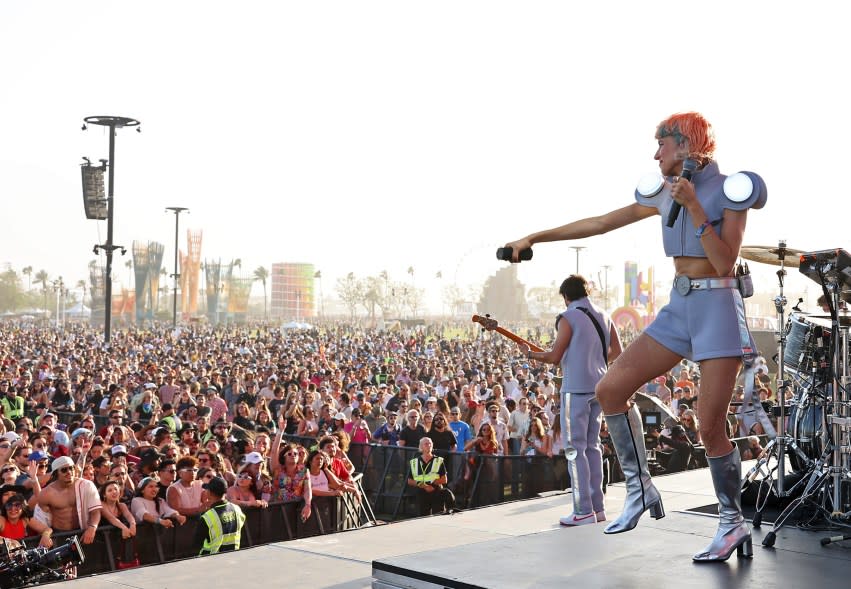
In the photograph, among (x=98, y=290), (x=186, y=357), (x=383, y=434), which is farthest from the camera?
(x=98, y=290)

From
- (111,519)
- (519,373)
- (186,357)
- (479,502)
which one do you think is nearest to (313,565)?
(111,519)

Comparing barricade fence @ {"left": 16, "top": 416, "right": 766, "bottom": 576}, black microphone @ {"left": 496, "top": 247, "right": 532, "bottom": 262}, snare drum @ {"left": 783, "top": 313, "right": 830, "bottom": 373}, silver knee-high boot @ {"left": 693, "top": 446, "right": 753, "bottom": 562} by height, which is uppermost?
black microphone @ {"left": 496, "top": 247, "right": 532, "bottom": 262}

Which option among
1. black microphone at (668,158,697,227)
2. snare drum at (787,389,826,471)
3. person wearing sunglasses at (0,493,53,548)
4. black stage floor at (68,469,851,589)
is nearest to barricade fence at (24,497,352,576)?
person wearing sunglasses at (0,493,53,548)

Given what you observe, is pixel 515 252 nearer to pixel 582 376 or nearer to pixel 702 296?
pixel 702 296

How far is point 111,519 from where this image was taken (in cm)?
755

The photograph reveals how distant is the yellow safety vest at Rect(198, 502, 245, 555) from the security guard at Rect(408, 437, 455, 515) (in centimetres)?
292

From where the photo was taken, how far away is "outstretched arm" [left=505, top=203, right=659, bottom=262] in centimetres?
412

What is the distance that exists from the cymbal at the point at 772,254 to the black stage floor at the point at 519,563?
153 centimetres

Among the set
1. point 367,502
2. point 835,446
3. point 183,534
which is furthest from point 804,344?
point 367,502

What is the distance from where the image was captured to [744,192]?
374cm

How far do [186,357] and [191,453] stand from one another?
20862 millimetres

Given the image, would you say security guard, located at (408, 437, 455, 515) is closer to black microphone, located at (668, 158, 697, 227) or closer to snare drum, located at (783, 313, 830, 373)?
snare drum, located at (783, 313, 830, 373)

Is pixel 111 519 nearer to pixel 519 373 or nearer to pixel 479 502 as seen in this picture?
pixel 479 502

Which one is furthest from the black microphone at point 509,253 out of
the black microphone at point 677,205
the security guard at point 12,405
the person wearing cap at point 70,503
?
the security guard at point 12,405
